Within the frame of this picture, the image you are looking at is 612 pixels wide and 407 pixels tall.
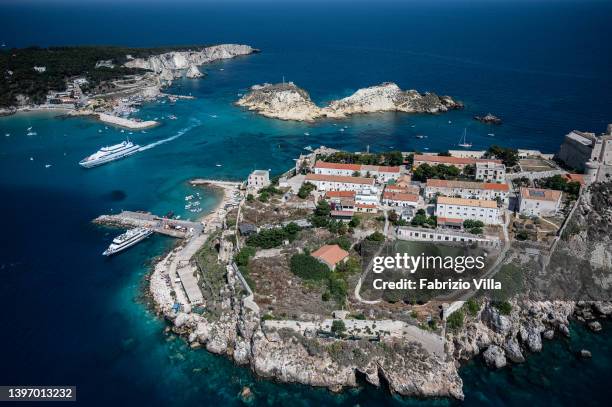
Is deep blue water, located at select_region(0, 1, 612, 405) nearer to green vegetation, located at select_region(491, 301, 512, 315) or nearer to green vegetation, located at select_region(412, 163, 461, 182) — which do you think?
green vegetation, located at select_region(491, 301, 512, 315)

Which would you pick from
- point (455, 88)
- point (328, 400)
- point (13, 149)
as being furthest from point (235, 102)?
point (328, 400)

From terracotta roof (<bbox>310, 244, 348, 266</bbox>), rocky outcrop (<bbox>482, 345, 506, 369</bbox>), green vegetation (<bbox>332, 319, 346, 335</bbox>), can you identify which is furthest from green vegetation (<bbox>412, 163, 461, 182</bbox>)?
green vegetation (<bbox>332, 319, 346, 335</bbox>)

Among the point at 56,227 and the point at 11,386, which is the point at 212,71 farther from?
the point at 11,386

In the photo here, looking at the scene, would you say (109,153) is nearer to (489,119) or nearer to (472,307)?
(472,307)

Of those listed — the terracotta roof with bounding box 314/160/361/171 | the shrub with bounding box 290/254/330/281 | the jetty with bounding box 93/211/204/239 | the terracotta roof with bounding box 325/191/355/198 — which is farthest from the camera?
the terracotta roof with bounding box 314/160/361/171

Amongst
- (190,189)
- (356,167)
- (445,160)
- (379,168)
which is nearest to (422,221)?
(379,168)
